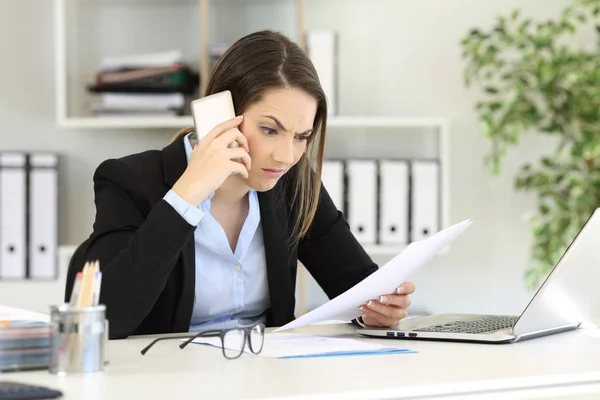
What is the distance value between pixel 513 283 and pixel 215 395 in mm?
2520

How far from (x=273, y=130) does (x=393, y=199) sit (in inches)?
53.4

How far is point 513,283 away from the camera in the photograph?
336 centimetres

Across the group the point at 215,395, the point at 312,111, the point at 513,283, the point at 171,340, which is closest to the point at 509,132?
the point at 513,283

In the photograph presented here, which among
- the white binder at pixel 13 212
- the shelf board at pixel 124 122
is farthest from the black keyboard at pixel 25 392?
the white binder at pixel 13 212

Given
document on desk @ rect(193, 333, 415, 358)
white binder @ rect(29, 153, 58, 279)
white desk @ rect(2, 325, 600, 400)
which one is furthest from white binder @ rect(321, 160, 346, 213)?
white desk @ rect(2, 325, 600, 400)

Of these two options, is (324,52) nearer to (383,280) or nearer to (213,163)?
(213,163)

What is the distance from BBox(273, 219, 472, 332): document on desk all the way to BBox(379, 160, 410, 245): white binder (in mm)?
1440

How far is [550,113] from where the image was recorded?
127 inches

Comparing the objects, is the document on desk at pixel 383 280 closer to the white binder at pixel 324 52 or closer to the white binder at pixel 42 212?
the white binder at pixel 324 52

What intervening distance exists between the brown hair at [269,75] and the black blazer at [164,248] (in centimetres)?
4

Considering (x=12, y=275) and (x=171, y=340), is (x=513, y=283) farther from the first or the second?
(x=171, y=340)

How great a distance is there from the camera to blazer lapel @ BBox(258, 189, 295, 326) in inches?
72.1

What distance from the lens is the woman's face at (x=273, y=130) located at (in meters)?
1.72

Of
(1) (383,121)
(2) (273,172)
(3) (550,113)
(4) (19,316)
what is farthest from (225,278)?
(3) (550,113)
